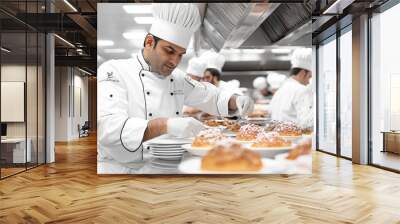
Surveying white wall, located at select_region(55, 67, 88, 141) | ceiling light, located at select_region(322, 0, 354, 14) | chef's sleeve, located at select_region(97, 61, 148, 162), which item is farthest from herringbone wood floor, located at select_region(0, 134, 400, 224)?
white wall, located at select_region(55, 67, 88, 141)

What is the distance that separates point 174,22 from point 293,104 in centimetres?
172

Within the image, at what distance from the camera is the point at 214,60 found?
187 inches

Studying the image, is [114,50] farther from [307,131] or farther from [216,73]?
[307,131]

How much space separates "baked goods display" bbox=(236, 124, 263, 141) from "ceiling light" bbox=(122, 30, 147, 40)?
5.24 ft

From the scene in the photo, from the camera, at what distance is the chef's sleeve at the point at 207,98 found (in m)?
4.81

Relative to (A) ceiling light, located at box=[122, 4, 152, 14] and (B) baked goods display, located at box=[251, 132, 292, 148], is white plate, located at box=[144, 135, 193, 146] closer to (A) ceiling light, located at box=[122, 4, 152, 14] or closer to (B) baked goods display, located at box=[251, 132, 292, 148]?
(B) baked goods display, located at box=[251, 132, 292, 148]

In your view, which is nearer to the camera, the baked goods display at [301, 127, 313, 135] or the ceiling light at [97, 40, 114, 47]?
the ceiling light at [97, 40, 114, 47]

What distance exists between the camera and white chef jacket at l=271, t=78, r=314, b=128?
189 inches

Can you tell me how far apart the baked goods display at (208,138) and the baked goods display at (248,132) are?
8.0 inches

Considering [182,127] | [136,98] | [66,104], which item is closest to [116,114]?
[136,98]

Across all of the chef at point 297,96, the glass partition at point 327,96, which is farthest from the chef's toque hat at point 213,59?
the glass partition at point 327,96

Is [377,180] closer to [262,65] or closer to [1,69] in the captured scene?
[262,65]

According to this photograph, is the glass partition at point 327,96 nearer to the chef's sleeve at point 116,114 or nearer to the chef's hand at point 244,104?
the chef's hand at point 244,104

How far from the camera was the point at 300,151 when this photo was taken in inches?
193
